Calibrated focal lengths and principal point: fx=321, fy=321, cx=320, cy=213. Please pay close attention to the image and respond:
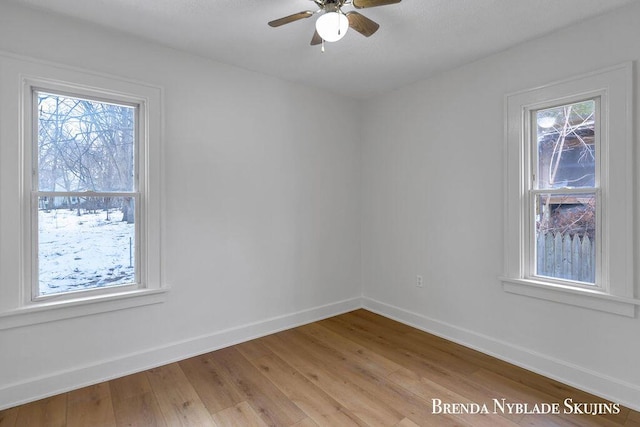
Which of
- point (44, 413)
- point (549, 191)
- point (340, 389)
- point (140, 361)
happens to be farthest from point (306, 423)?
point (549, 191)

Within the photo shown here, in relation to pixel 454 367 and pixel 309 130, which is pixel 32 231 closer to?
pixel 309 130

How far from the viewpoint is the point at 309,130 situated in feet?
11.5

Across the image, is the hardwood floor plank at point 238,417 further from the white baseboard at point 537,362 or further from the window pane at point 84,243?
the white baseboard at point 537,362

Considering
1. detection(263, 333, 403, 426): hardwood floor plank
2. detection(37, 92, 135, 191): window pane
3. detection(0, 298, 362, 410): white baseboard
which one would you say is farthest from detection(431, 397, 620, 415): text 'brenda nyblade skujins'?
detection(37, 92, 135, 191): window pane

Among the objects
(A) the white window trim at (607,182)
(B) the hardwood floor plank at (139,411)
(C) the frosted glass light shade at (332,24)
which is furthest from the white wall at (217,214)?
(A) the white window trim at (607,182)

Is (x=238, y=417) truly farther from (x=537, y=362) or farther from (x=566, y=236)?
(x=566, y=236)

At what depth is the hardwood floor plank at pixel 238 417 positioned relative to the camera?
1.93m

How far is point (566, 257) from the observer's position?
2.40m

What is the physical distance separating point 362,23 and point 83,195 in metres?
2.25

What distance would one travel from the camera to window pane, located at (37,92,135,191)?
2.22m

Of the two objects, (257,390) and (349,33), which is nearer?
(257,390)

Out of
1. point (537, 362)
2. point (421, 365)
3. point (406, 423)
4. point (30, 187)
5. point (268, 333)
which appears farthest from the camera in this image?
point (268, 333)

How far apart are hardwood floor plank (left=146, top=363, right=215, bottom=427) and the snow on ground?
76cm

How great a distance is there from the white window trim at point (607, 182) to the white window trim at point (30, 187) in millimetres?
2912
